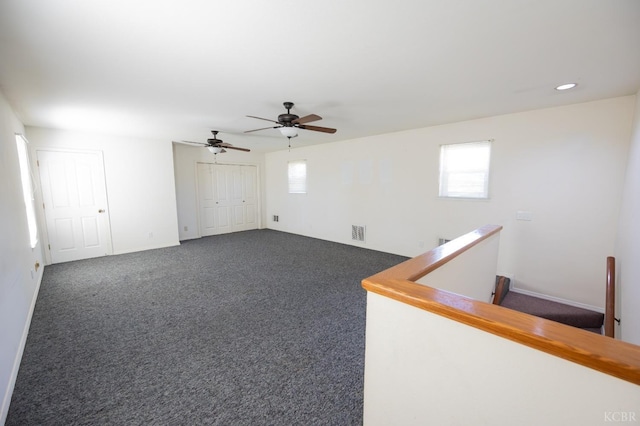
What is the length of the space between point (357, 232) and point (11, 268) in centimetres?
503

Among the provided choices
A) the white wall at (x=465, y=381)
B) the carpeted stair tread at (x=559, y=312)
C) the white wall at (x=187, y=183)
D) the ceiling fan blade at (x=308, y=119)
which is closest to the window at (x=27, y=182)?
the white wall at (x=187, y=183)

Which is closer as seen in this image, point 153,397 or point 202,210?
point 153,397

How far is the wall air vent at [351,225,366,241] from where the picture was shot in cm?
573

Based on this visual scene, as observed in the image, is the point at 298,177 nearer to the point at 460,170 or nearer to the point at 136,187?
the point at 136,187

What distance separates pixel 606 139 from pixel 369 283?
384cm

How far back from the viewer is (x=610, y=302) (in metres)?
2.52

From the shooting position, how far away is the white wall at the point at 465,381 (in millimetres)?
682

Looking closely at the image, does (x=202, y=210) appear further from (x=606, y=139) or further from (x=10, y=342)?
(x=606, y=139)

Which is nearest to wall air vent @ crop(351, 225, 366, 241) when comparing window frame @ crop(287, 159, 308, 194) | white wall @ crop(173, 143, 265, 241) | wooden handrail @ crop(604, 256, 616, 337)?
window frame @ crop(287, 159, 308, 194)

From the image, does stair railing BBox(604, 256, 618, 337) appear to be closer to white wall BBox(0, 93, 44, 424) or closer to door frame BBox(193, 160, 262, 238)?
white wall BBox(0, 93, 44, 424)

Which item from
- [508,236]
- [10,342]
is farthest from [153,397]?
[508,236]

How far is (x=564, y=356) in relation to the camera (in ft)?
2.28

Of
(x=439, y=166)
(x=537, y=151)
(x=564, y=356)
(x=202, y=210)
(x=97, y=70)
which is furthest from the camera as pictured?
(x=202, y=210)

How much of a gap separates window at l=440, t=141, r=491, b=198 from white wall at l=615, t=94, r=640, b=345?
1.44 m
